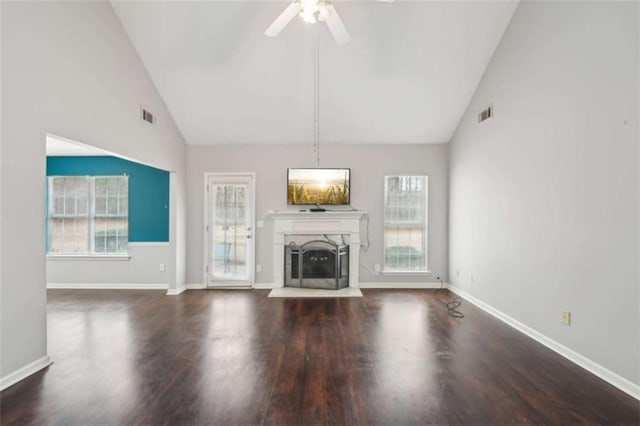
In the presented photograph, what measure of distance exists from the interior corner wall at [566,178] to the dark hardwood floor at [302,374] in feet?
1.50

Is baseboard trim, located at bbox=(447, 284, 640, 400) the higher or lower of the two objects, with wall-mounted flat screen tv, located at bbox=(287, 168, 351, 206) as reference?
lower

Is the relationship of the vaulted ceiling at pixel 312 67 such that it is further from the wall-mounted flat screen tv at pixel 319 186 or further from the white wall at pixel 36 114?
the white wall at pixel 36 114

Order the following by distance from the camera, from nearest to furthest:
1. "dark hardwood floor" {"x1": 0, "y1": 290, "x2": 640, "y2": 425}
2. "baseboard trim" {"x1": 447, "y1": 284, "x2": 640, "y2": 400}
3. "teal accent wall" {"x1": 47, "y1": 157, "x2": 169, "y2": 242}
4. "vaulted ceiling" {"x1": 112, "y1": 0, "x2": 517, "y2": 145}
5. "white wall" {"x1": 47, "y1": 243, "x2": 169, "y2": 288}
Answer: "dark hardwood floor" {"x1": 0, "y1": 290, "x2": 640, "y2": 425} → "baseboard trim" {"x1": 447, "y1": 284, "x2": 640, "y2": 400} → "vaulted ceiling" {"x1": 112, "y1": 0, "x2": 517, "y2": 145} → "white wall" {"x1": 47, "y1": 243, "x2": 169, "y2": 288} → "teal accent wall" {"x1": 47, "y1": 157, "x2": 169, "y2": 242}

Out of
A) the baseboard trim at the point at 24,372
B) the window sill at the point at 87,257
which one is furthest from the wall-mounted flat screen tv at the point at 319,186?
the baseboard trim at the point at 24,372

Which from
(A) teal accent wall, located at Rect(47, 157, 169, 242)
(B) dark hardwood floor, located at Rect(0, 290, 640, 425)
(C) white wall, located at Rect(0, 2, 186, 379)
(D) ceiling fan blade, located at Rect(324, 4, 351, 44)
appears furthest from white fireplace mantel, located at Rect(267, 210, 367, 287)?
(D) ceiling fan blade, located at Rect(324, 4, 351, 44)

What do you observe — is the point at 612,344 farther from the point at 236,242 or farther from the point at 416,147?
the point at 236,242

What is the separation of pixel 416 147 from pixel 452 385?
4362 millimetres

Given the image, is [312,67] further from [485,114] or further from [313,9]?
[485,114]

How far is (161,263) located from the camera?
607 cm

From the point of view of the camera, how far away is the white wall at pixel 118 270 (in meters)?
6.01

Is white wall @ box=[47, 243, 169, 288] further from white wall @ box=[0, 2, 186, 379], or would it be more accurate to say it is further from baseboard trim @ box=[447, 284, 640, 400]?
baseboard trim @ box=[447, 284, 640, 400]

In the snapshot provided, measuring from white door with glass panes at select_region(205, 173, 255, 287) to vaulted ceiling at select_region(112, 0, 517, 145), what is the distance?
31.1 inches

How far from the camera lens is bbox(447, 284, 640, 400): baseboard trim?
8.08 ft

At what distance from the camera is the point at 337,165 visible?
6047 millimetres
